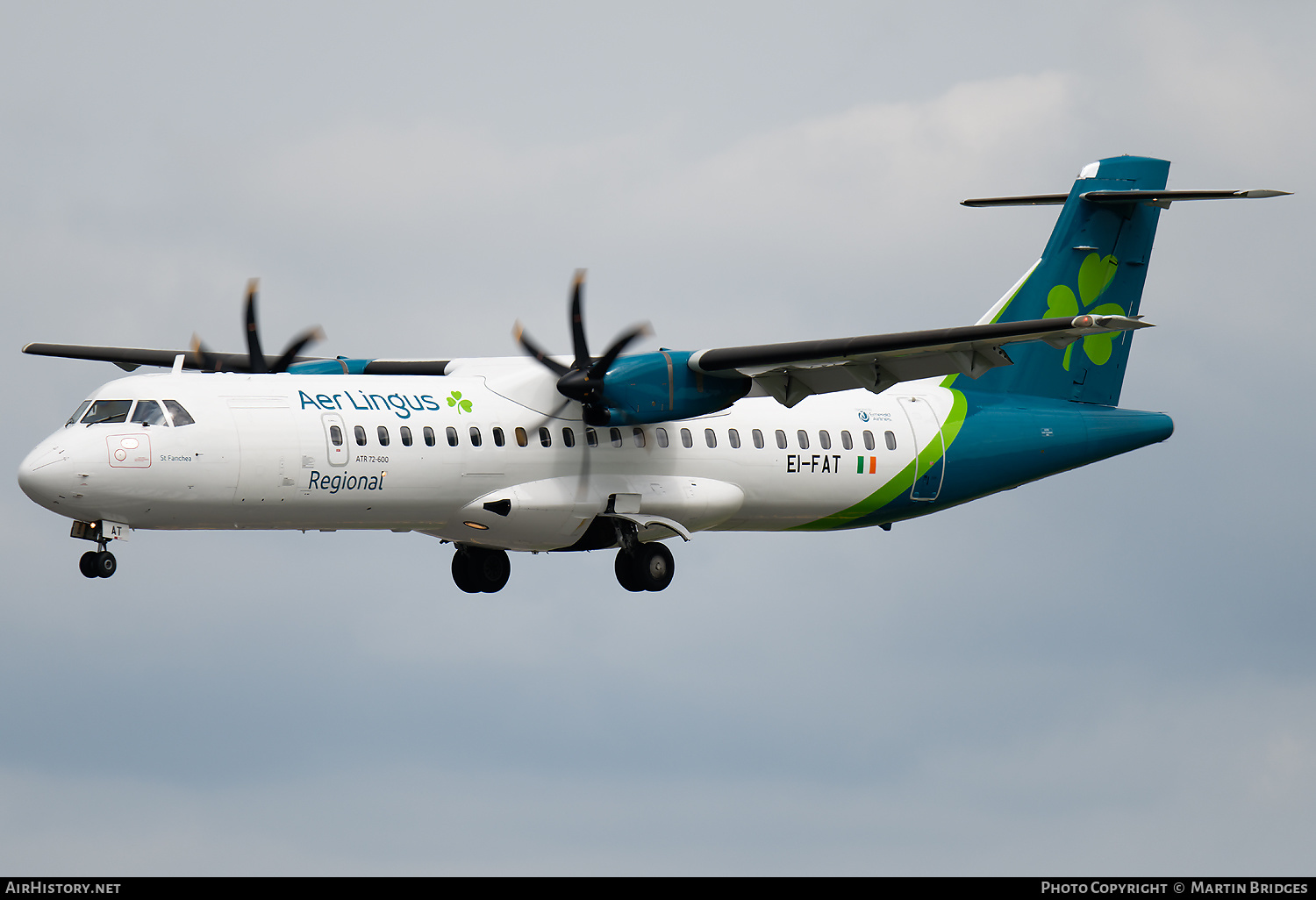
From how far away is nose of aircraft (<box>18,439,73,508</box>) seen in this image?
20344 mm

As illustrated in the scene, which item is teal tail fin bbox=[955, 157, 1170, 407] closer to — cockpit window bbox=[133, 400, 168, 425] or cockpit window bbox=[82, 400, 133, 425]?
cockpit window bbox=[133, 400, 168, 425]

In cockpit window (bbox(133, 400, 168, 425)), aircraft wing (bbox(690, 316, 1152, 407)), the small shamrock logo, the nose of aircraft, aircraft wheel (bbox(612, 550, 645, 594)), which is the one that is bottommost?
the nose of aircraft

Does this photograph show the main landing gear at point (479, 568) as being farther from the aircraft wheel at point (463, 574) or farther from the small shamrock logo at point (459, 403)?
the small shamrock logo at point (459, 403)

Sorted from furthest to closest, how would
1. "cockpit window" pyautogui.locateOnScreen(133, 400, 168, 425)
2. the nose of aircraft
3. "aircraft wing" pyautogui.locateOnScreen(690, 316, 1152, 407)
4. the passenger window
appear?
"aircraft wing" pyautogui.locateOnScreen(690, 316, 1152, 407) < the passenger window < "cockpit window" pyautogui.locateOnScreen(133, 400, 168, 425) < the nose of aircraft

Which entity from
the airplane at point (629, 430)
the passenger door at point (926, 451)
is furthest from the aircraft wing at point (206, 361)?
the passenger door at point (926, 451)

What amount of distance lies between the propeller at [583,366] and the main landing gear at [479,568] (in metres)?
3.48

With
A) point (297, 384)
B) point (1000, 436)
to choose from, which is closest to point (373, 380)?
point (297, 384)

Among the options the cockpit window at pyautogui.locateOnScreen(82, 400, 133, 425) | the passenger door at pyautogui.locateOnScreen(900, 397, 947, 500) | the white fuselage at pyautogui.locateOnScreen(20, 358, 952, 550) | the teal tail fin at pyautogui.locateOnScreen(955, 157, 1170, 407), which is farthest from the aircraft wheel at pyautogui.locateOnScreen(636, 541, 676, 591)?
the cockpit window at pyautogui.locateOnScreen(82, 400, 133, 425)

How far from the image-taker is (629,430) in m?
24.7

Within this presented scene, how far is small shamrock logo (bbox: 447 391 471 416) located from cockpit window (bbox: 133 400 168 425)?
4103 millimetres

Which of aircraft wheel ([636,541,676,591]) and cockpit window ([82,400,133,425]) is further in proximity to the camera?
aircraft wheel ([636,541,676,591])

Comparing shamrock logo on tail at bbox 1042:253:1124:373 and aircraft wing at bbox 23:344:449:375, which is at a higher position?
shamrock logo on tail at bbox 1042:253:1124:373

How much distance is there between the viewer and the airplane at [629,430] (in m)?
21.3

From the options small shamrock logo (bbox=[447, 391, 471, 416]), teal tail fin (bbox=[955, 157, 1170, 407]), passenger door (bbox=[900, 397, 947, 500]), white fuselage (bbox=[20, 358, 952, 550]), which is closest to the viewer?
white fuselage (bbox=[20, 358, 952, 550])
